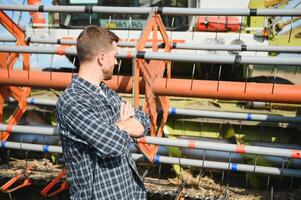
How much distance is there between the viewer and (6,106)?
4.44 metres

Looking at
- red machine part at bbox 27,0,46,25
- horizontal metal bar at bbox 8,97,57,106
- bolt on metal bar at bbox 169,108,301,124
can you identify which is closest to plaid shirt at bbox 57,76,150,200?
bolt on metal bar at bbox 169,108,301,124

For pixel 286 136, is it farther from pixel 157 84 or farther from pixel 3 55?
pixel 3 55

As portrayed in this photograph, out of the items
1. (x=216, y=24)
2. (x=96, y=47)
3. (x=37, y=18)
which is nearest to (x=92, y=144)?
(x=96, y=47)

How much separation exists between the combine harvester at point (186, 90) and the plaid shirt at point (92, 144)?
1067 millimetres

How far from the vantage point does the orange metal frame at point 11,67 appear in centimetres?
396

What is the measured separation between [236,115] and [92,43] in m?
2.41

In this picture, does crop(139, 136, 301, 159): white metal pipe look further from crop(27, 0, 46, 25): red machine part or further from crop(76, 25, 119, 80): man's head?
crop(27, 0, 46, 25): red machine part

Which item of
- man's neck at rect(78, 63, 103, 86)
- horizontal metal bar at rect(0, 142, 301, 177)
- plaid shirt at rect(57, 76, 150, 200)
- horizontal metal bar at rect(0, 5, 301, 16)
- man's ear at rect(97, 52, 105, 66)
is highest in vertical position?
horizontal metal bar at rect(0, 5, 301, 16)

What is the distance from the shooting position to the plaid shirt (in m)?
1.68

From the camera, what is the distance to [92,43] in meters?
1.74

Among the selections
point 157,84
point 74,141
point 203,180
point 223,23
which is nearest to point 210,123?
point 203,180

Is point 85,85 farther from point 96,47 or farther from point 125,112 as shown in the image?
point 125,112

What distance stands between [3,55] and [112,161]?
2759mm

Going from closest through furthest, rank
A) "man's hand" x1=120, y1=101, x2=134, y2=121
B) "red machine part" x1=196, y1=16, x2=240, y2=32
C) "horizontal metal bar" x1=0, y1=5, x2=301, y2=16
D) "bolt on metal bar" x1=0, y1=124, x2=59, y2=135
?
"man's hand" x1=120, y1=101, x2=134, y2=121, "horizontal metal bar" x1=0, y1=5, x2=301, y2=16, "bolt on metal bar" x1=0, y1=124, x2=59, y2=135, "red machine part" x1=196, y1=16, x2=240, y2=32
